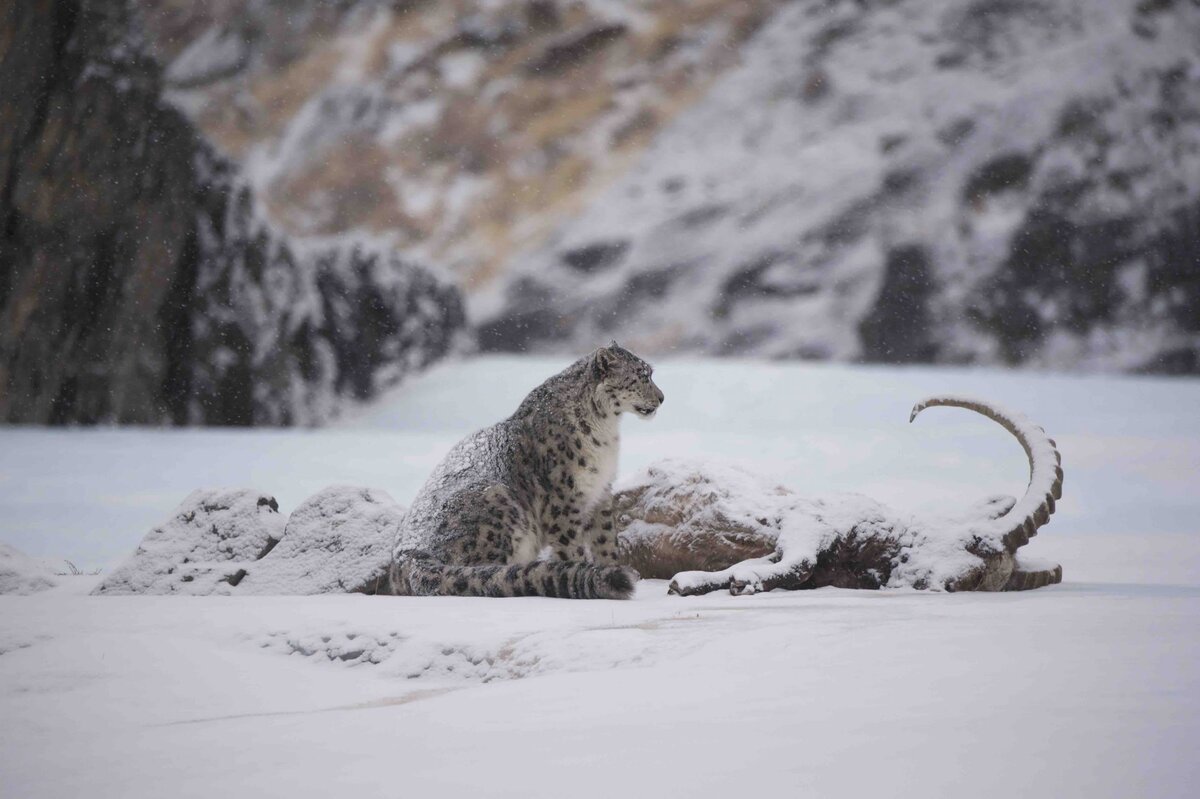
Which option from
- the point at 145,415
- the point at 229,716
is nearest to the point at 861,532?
the point at 229,716

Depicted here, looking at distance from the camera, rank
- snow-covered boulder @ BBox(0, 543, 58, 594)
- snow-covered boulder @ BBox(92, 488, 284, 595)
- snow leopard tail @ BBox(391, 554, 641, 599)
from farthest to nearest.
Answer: snow-covered boulder @ BBox(0, 543, 58, 594) < snow-covered boulder @ BBox(92, 488, 284, 595) < snow leopard tail @ BBox(391, 554, 641, 599)

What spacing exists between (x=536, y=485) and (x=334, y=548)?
53.4 inches

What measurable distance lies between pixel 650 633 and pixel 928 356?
480 inches

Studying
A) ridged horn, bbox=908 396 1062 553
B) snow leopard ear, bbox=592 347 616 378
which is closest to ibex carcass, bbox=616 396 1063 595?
ridged horn, bbox=908 396 1062 553

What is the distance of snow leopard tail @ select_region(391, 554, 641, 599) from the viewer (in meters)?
6.02

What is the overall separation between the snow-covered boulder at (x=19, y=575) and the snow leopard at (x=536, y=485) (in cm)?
244

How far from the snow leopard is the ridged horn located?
5.57 ft

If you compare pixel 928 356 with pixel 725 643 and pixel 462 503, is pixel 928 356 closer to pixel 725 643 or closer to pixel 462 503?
pixel 462 503

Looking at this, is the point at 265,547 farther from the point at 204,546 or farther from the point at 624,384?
the point at 624,384

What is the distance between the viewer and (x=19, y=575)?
25.1 feet

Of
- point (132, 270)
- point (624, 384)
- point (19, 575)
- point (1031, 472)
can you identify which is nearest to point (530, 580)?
point (624, 384)

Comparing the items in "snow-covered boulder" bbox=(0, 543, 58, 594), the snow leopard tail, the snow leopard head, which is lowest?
"snow-covered boulder" bbox=(0, 543, 58, 594)

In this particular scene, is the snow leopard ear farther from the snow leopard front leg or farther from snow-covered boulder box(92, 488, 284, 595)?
snow-covered boulder box(92, 488, 284, 595)

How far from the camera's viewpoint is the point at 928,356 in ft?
53.4
